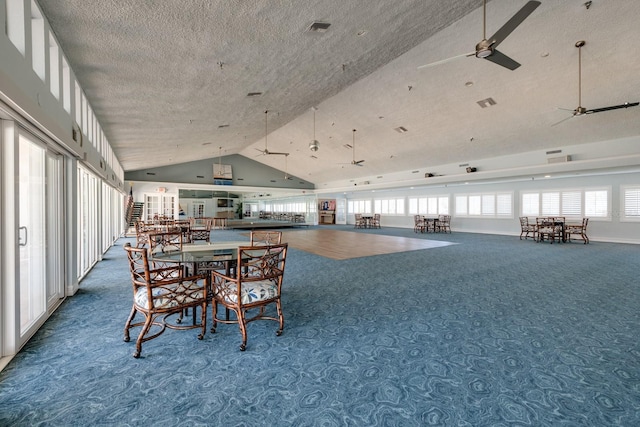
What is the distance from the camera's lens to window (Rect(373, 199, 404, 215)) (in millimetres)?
17281

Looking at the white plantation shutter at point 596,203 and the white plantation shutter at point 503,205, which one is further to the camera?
the white plantation shutter at point 503,205

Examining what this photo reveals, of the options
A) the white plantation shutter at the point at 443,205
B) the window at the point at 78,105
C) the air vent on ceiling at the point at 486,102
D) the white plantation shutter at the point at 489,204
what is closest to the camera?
the window at the point at 78,105

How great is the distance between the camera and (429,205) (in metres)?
15.7

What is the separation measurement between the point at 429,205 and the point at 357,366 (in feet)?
48.9

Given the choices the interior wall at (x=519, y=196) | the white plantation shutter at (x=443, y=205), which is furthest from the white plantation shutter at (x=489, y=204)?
the white plantation shutter at (x=443, y=205)

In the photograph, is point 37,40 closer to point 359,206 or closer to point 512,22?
point 512,22

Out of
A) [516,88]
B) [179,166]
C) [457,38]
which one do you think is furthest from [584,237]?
[179,166]

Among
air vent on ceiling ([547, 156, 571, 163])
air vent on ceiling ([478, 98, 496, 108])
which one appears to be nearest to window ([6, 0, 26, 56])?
air vent on ceiling ([478, 98, 496, 108])

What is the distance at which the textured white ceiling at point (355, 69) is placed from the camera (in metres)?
2.67

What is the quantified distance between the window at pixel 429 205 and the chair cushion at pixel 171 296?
48.3 feet

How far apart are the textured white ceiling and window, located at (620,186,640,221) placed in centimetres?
277

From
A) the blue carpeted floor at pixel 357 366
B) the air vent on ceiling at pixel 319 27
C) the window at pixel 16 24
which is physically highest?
the air vent on ceiling at pixel 319 27

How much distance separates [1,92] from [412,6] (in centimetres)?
367

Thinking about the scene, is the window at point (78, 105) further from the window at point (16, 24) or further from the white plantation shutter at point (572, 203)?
the white plantation shutter at point (572, 203)
